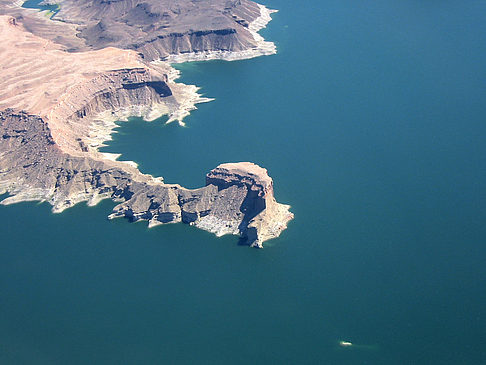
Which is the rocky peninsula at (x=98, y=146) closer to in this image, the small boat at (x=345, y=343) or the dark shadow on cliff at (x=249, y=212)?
the dark shadow on cliff at (x=249, y=212)

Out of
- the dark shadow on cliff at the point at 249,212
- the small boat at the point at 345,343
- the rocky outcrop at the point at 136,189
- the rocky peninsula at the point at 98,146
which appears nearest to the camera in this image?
the small boat at the point at 345,343

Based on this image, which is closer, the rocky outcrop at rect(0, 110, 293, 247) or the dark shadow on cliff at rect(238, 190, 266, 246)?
the dark shadow on cliff at rect(238, 190, 266, 246)

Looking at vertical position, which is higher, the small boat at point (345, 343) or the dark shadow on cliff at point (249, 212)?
the dark shadow on cliff at point (249, 212)

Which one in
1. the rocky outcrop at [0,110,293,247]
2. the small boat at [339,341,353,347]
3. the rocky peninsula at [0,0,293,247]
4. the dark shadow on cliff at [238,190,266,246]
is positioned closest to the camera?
the small boat at [339,341,353,347]

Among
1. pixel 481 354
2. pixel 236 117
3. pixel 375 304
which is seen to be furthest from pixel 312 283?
pixel 236 117

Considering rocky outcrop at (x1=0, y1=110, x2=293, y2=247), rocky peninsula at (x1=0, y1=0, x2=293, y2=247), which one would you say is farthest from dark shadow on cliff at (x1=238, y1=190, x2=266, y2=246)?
rocky peninsula at (x1=0, y1=0, x2=293, y2=247)

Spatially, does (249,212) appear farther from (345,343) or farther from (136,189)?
(345,343)

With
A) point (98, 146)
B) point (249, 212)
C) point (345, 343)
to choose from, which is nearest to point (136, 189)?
point (249, 212)

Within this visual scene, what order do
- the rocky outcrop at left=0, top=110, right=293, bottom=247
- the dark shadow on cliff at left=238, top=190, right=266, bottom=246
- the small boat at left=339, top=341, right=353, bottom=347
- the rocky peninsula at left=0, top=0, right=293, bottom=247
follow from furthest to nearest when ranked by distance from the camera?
the rocky peninsula at left=0, top=0, right=293, bottom=247 < the rocky outcrop at left=0, top=110, right=293, bottom=247 < the dark shadow on cliff at left=238, top=190, right=266, bottom=246 < the small boat at left=339, top=341, right=353, bottom=347

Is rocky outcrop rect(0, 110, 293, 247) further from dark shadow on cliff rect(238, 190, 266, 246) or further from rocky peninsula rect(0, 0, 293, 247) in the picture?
rocky peninsula rect(0, 0, 293, 247)

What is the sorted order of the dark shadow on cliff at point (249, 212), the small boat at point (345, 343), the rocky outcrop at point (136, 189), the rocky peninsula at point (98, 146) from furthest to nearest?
1. the rocky peninsula at point (98, 146)
2. the rocky outcrop at point (136, 189)
3. the dark shadow on cliff at point (249, 212)
4. the small boat at point (345, 343)

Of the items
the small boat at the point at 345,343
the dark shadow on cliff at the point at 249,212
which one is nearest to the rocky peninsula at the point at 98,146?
the dark shadow on cliff at the point at 249,212

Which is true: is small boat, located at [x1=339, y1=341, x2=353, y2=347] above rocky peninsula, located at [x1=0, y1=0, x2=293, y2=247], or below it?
below
